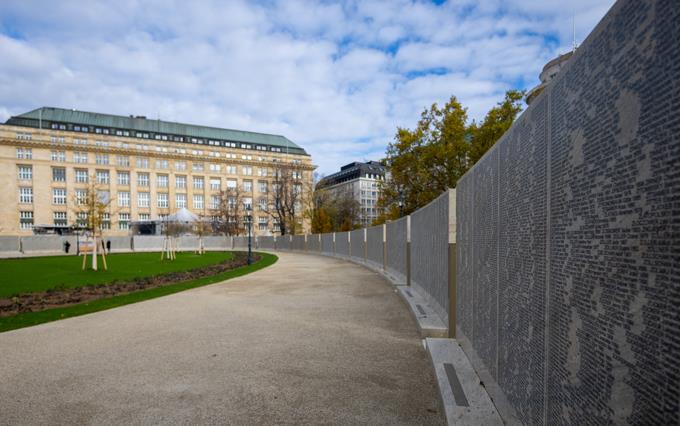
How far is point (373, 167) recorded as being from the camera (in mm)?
123750

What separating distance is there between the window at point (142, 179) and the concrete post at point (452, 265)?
9144cm

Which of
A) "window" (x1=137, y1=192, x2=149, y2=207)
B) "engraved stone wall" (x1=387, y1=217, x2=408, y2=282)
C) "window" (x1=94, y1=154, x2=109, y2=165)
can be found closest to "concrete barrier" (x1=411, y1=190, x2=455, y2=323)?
"engraved stone wall" (x1=387, y1=217, x2=408, y2=282)

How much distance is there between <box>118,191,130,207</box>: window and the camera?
276ft

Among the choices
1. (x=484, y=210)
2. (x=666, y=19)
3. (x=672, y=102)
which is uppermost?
(x=666, y=19)

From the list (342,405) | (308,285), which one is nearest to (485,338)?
(342,405)

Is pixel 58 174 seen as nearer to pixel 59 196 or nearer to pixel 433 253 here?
pixel 59 196

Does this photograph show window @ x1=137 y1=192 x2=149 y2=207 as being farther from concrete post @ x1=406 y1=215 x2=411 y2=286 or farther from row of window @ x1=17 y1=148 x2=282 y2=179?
concrete post @ x1=406 y1=215 x2=411 y2=286

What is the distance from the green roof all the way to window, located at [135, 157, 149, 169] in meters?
8.42

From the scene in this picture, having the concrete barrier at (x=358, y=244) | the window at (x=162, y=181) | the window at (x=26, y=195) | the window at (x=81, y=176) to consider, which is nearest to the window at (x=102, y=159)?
the window at (x=81, y=176)

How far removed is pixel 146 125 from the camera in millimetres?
93000

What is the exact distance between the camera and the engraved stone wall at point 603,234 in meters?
1.48

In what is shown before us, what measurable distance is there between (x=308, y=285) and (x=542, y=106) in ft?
38.5

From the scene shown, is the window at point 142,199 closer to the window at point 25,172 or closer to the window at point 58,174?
the window at point 58,174

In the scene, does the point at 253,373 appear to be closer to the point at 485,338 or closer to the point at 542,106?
the point at 485,338
